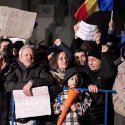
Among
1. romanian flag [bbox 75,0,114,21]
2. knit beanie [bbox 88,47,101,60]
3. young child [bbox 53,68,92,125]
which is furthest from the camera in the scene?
romanian flag [bbox 75,0,114,21]

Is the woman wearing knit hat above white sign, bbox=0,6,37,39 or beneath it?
beneath

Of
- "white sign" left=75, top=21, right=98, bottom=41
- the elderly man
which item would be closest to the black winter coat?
the elderly man

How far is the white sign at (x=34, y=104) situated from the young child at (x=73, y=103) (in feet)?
0.40

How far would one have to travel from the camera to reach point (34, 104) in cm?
625

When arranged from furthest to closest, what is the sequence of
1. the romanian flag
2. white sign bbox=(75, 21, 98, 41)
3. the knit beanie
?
white sign bbox=(75, 21, 98, 41)
the romanian flag
the knit beanie

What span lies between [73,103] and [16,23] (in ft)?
5.62

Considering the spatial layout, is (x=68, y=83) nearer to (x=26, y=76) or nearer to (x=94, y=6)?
(x=26, y=76)

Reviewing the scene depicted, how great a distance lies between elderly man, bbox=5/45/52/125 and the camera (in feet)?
20.3

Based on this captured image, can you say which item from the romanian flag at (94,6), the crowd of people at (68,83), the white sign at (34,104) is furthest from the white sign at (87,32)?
the white sign at (34,104)

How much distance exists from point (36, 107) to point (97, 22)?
95.2 inches

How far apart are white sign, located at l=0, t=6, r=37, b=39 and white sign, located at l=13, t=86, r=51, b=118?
4.10 ft

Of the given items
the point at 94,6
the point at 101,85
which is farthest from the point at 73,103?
the point at 94,6

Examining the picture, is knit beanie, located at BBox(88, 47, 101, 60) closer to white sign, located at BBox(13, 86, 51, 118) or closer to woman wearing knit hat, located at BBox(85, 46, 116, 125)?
woman wearing knit hat, located at BBox(85, 46, 116, 125)

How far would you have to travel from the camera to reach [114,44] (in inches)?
319
